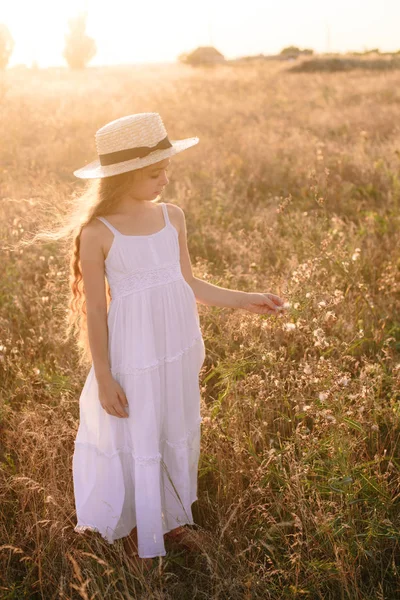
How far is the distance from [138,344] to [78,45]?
182ft

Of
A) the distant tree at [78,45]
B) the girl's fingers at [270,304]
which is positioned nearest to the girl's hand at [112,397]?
the girl's fingers at [270,304]

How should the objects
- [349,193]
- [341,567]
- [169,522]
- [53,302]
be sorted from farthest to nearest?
[349,193] → [53,302] → [169,522] → [341,567]

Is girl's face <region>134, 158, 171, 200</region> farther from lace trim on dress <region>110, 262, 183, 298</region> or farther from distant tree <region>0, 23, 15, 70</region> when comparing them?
distant tree <region>0, 23, 15, 70</region>

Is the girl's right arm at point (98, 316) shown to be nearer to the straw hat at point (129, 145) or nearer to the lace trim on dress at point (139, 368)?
the lace trim on dress at point (139, 368)

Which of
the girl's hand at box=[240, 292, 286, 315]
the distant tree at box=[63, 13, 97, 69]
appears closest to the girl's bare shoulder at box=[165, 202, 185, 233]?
the girl's hand at box=[240, 292, 286, 315]

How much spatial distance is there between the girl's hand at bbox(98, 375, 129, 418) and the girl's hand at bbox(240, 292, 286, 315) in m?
0.67

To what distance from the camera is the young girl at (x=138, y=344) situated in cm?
211

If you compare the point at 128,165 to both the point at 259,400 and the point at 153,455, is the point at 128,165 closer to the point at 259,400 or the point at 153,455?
the point at 153,455

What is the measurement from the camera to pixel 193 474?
2.50 metres

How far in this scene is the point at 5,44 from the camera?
24.4 m

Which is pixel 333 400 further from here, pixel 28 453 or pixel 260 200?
pixel 260 200

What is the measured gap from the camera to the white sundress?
2.17 m

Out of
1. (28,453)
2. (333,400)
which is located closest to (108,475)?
(28,453)

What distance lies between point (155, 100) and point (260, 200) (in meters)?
10.3
